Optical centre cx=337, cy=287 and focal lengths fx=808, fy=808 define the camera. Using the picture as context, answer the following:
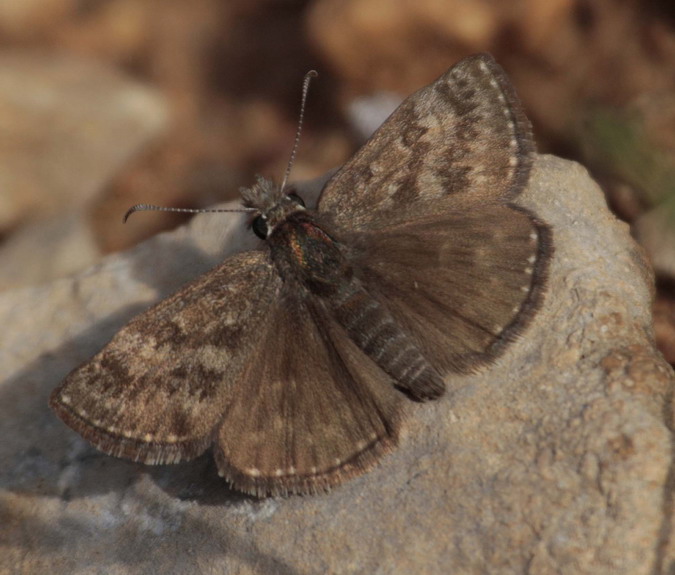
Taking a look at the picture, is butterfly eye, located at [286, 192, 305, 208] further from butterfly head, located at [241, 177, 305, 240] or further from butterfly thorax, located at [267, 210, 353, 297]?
butterfly thorax, located at [267, 210, 353, 297]

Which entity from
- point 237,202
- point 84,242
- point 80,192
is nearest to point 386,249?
point 237,202

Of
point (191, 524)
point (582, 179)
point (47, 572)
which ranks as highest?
point (582, 179)

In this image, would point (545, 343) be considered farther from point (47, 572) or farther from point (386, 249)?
point (47, 572)

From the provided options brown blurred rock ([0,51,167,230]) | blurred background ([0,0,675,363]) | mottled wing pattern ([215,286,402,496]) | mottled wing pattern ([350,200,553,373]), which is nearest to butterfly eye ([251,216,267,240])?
mottled wing pattern ([350,200,553,373])

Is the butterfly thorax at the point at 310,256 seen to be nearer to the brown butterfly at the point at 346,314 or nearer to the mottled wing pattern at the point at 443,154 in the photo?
the brown butterfly at the point at 346,314

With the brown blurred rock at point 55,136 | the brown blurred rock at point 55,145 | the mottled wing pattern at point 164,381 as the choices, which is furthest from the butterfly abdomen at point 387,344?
the brown blurred rock at point 55,136

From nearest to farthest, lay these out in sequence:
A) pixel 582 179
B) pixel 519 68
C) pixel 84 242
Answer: pixel 582 179, pixel 84 242, pixel 519 68
